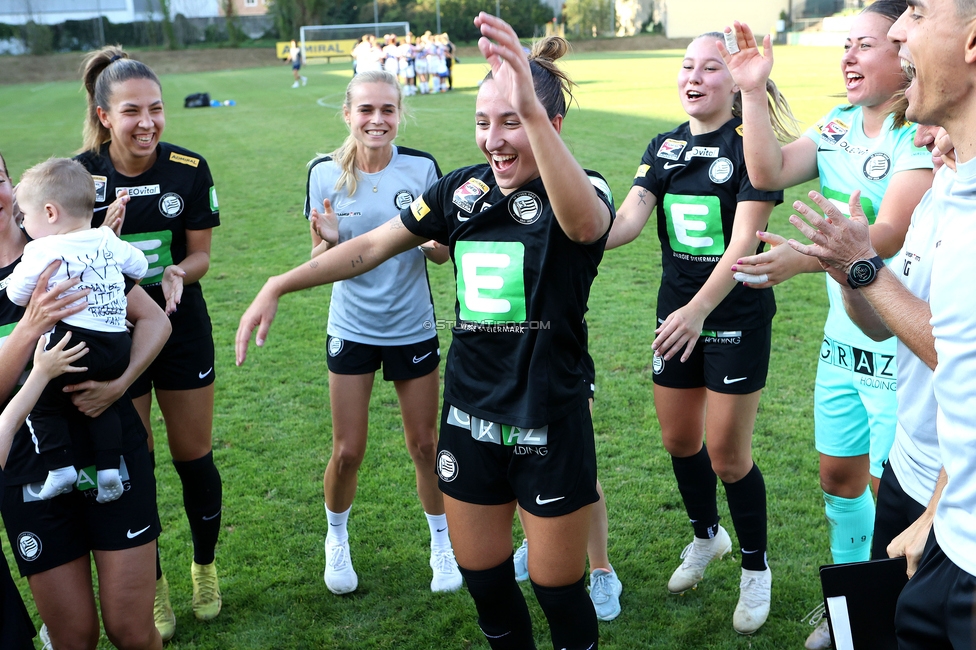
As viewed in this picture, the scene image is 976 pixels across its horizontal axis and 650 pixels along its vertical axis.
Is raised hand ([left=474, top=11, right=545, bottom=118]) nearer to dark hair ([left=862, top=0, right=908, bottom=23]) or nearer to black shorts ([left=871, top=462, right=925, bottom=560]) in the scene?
black shorts ([left=871, top=462, right=925, bottom=560])

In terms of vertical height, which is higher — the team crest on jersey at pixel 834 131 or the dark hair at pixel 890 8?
the dark hair at pixel 890 8

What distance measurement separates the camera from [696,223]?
3.92 metres

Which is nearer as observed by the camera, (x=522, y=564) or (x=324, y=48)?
(x=522, y=564)

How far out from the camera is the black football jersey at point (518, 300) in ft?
9.16

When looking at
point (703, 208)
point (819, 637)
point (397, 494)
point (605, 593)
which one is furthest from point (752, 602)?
point (397, 494)

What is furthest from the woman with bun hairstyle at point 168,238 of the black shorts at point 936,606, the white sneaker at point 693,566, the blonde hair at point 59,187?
the black shorts at point 936,606

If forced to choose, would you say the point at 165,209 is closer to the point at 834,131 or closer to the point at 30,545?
the point at 30,545

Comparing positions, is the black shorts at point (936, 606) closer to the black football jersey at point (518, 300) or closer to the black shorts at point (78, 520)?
the black football jersey at point (518, 300)

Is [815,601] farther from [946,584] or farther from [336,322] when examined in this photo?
[336,322]

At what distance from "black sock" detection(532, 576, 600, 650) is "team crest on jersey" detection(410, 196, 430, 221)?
4.74 feet

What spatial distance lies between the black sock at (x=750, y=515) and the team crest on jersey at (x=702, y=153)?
154 cm

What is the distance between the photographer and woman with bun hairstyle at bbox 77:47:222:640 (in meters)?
3.84

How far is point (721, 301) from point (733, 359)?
31cm

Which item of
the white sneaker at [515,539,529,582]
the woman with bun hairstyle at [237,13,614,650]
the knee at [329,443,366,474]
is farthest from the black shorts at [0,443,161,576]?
the white sneaker at [515,539,529,582]
